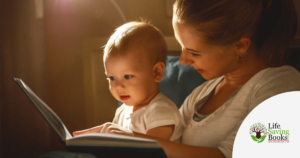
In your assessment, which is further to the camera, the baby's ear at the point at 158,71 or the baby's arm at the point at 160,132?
the baby's ear at the point at 158,71

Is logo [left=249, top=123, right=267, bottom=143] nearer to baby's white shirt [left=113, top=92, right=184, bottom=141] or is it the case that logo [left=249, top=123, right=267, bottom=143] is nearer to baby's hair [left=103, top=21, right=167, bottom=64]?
baby's white shirt [left=113, top=92, right=184, bottom=141]

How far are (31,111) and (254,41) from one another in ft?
3.42

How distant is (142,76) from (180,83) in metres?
0.37

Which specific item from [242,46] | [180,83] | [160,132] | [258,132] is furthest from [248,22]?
[180,83]

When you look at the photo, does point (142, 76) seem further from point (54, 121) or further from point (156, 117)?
point (54, 121)

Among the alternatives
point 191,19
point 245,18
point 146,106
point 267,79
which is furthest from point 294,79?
point 146,106

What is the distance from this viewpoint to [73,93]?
1.39 m

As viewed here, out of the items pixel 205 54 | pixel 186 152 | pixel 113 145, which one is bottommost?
pixel 186 152

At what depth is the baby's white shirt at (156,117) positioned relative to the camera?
83 centimetres

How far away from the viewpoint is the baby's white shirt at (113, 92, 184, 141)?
833 mm

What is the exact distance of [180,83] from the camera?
122 cm

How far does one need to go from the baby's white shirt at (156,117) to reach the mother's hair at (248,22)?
0.85 ft

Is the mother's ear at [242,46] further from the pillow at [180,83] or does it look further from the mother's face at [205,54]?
the pillow at [180,83]

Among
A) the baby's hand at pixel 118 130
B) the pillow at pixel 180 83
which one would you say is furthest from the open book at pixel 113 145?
the pillow at pixel 180 83
